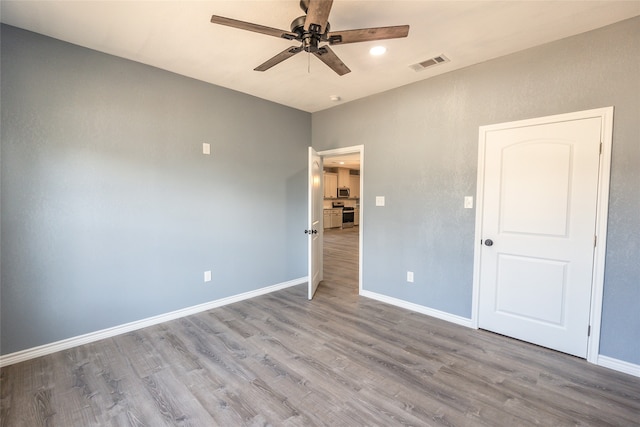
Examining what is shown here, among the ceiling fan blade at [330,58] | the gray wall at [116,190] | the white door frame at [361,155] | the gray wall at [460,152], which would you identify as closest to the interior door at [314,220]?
the white door frame at [361,155]

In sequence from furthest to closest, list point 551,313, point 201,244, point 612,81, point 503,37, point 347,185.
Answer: point 347,185 < point 201,244 < point 551,313 < point 503,37 < point 612,81

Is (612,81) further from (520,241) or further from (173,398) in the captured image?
(173,398)

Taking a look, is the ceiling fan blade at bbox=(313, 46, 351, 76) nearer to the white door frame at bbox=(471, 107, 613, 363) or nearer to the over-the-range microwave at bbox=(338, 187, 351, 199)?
the white door frame at bbox=(471, 107, 613, 363)

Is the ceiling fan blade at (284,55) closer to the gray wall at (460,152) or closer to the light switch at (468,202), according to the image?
the gray wall at (460,152)

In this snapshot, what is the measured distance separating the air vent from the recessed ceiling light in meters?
0.46

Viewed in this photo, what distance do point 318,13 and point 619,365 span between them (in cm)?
335

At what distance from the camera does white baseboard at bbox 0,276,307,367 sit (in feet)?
7.69

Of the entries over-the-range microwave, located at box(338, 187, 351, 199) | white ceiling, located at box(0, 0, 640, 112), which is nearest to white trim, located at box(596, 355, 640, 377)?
white ceiling, located at box(0, 0, 640, 112)

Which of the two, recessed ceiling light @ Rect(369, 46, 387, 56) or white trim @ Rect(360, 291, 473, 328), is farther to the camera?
white trim @ Rect(360, 291, 473, 328)

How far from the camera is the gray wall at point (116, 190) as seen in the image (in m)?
2.32

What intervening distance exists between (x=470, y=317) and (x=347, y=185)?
9.23 metres

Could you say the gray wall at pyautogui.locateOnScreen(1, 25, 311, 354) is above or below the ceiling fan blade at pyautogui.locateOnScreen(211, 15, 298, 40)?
below

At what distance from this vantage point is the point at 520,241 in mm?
2688

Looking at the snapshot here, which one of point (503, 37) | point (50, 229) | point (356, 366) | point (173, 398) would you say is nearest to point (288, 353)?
point (356, 366)
